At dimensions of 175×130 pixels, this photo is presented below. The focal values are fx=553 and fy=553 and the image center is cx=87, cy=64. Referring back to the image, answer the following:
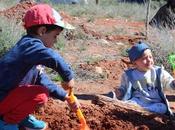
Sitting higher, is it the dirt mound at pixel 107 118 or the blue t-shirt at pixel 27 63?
the blue t-shirt at pixel 27 63

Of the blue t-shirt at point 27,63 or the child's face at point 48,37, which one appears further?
the child's face at point 48,37

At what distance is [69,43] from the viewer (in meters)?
9.87

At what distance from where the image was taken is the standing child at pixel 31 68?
372 centimetres

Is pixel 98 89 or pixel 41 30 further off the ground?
pixel 41 30

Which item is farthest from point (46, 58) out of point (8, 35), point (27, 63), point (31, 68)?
point (8, 35)

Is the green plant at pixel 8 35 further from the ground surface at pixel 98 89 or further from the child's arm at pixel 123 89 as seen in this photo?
the child's arm at pixel 123 89

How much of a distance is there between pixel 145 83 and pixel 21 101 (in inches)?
69.1

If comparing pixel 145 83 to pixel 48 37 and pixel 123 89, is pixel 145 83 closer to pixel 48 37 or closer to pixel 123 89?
pixel 123 89

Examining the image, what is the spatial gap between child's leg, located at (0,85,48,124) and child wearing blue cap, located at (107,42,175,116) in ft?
4.96

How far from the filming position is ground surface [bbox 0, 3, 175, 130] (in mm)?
5195

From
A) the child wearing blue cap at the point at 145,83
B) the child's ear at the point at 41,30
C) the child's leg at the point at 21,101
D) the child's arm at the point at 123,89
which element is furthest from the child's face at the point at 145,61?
the child's ear at the point at 41,30

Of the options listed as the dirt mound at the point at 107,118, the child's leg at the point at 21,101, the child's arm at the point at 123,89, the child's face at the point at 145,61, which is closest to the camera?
the child's leg at the point at 21,101

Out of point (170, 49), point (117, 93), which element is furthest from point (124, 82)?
point (170, 49)

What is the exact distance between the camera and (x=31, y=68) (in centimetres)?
399
